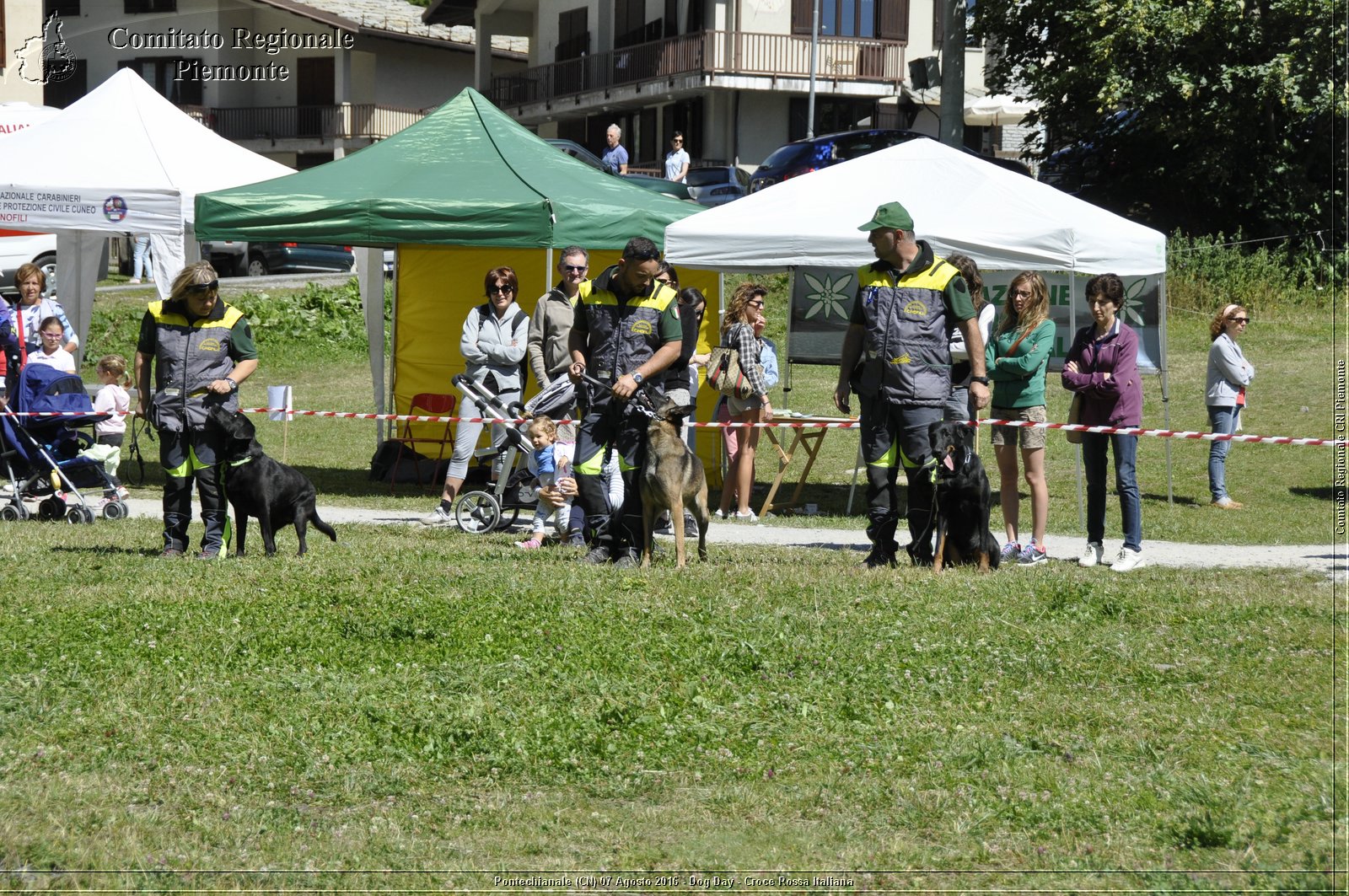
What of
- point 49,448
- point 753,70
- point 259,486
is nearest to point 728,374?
point 259,486

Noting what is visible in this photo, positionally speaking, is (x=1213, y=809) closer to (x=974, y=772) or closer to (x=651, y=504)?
(x=974, y=772)

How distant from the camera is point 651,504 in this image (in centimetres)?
846

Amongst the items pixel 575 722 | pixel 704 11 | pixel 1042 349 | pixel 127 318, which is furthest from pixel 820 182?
pixel 704 11

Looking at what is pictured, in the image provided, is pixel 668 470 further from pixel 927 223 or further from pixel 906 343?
pixel 927 223

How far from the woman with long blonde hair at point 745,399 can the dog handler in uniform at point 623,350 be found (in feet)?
11.1

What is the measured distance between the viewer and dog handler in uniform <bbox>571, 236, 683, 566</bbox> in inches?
329

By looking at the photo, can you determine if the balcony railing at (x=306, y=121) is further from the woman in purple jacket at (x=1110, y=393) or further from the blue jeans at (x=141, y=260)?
the woman in purple jacket at (x=1110, y=393)

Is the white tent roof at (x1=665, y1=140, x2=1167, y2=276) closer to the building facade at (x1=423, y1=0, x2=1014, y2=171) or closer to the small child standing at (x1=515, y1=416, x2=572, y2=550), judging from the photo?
the small child standing at (x1=515, y1=416, x2=572, y2=550)

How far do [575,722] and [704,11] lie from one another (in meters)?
36.4

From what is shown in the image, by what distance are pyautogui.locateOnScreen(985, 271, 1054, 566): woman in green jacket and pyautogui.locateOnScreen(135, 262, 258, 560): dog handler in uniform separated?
15.3ft

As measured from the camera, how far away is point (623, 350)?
27.5ft

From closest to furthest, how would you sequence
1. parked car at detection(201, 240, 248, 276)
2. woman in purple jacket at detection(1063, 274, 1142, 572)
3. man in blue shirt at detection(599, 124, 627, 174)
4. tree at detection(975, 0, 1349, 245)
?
woman in purple jacket at detection(1063, 274, 1142, 572)
tree at detection(975, 0, 1349, 245)
man in blue shirt at detection(599, 124, 627, 174)
parked car at detection(201, 240, 248, 276)

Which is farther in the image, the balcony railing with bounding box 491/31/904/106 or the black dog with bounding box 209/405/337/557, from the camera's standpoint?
the balcony railing with bounding box 491/31/904/106

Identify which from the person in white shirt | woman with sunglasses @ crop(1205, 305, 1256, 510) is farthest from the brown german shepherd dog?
woman with sunglasses @ crop(1205, 305, 1256, 510)
